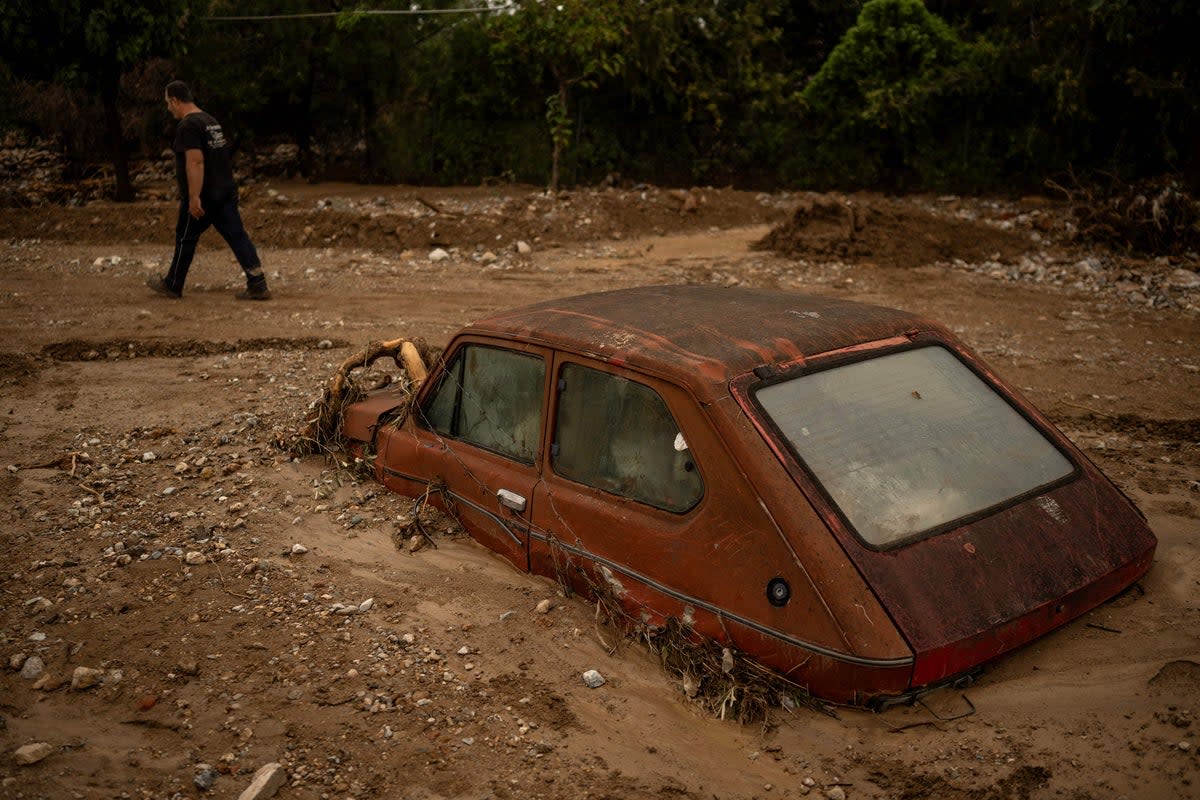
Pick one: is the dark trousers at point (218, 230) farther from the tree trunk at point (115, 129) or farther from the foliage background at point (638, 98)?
the foliage background at point (638, 98)

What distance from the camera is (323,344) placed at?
8.20m

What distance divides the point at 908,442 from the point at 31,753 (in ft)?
9.28

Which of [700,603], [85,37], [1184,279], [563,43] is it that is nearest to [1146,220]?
[1184,279]

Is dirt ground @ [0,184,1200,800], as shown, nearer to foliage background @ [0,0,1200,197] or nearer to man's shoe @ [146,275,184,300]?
man's shoe @ [146,275,184,300]

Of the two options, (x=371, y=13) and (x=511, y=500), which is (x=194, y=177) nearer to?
(x=511, y=500)

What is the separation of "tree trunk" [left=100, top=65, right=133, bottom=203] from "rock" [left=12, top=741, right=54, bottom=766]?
42.6 ft

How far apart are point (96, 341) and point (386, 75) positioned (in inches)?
415

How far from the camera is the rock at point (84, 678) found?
3508mm

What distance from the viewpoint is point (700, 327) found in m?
3.69

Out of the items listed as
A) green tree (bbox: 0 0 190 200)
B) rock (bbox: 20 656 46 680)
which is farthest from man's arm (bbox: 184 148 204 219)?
rock (bbox: 20 656 46 680)

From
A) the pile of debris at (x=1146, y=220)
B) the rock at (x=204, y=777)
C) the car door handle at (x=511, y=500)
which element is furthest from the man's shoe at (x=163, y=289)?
the pile of debris at (x=1146, y=220)

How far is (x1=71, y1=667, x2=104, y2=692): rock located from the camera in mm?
3508

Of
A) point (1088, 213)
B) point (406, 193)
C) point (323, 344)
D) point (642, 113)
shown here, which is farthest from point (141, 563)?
point (642, 113)

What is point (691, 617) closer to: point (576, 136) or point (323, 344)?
point (323, 344)
